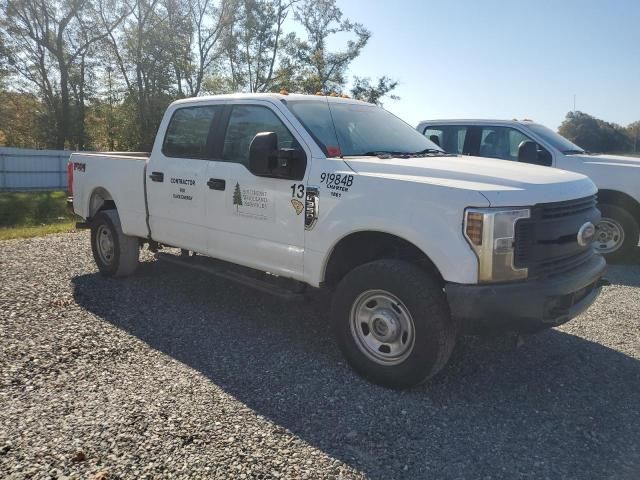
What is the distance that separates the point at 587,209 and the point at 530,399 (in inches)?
57.5

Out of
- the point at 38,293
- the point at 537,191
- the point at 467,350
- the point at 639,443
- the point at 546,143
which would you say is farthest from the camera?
the point at 546,143

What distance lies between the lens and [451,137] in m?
8.84

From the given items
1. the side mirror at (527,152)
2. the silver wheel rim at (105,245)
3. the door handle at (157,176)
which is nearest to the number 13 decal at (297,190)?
the door handle at (157,176)

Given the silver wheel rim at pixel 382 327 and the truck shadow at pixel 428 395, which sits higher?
the silver wheel rim at pixel 382 327

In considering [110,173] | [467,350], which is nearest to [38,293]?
[110,173]

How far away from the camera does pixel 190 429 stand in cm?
323

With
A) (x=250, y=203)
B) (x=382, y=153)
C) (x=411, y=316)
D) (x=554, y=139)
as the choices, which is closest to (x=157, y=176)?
(x=250, y=203)

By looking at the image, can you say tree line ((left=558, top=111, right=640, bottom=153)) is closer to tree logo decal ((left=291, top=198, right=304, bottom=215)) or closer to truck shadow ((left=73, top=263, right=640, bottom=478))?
truck shadow ((left=73, top=263, right=640, bottom=478))

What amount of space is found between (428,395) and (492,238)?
3.99 ft

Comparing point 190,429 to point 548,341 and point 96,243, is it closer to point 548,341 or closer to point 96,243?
point 548,341

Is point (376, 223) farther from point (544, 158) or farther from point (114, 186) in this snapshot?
point (544, 158)

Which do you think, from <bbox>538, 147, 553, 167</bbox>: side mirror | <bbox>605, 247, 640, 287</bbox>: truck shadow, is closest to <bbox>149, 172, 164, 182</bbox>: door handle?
<bbox>538, 147, 553, 167</bbox>: side mirror

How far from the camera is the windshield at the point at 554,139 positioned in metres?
8.20

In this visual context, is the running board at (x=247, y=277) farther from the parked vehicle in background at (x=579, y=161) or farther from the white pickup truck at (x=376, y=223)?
the parked vehicle in background at (x=579, y=161)
